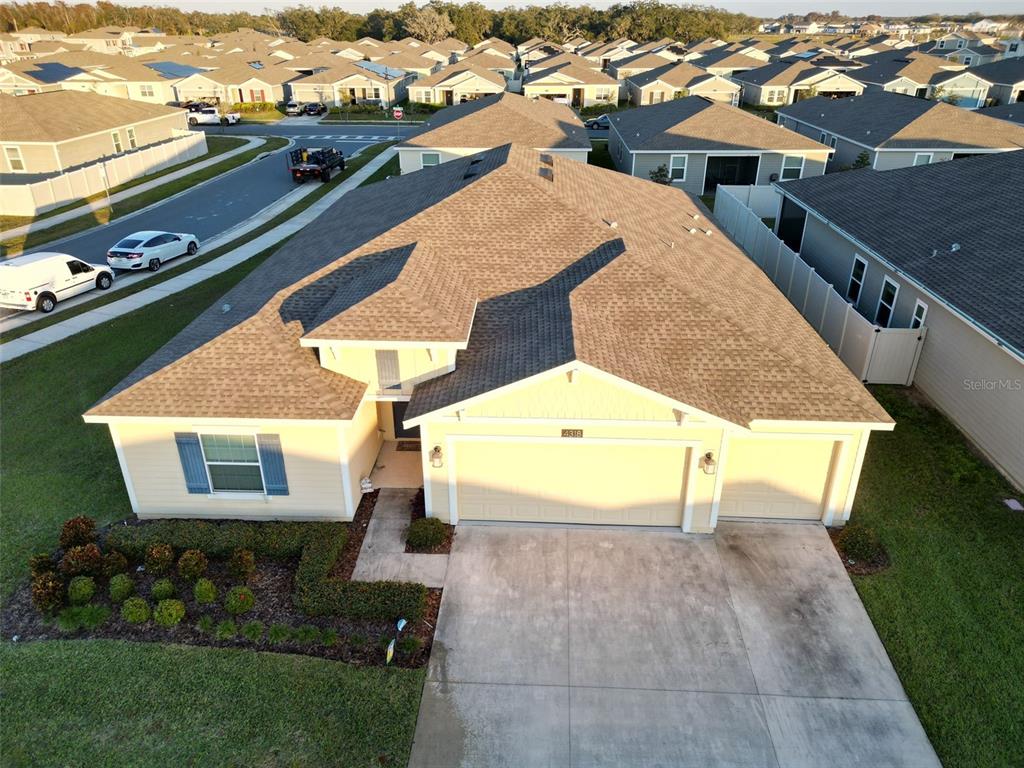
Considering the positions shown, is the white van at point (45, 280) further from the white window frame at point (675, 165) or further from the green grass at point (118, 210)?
the white window frame at point (675, 165)

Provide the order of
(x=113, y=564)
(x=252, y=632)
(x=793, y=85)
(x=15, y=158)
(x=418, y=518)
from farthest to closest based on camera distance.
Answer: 1. (x=793, y=85)
2. (x=15, y=158)
3. (x=418, y=518)
4. (x=113, y=564)
5. (x=252, y=632)

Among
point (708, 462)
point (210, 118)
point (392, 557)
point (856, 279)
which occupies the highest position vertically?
point (210, 118)

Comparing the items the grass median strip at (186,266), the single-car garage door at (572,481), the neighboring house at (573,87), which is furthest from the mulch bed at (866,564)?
the neighboring house at (573,87)

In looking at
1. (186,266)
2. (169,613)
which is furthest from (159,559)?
A: (186,266)

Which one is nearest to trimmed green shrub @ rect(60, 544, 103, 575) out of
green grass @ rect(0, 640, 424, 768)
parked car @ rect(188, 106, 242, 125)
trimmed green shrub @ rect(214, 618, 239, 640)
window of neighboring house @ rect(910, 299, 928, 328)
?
green grass @ rect(0, 640, 424, 768)

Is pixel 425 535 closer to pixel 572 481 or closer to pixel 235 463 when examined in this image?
pixel 572 481

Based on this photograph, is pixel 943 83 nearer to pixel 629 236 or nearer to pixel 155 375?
pixel 629 236
